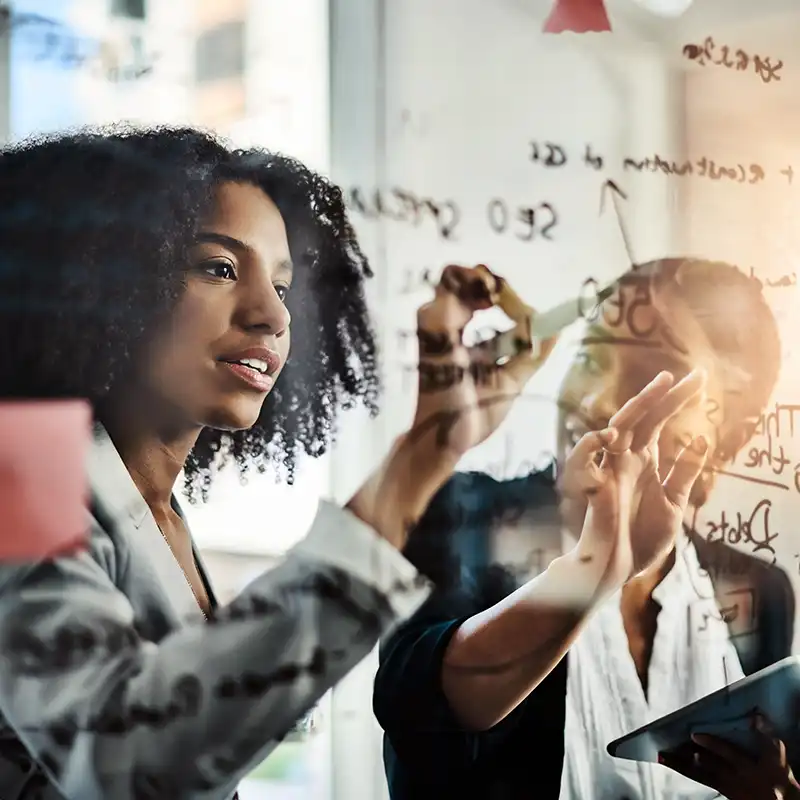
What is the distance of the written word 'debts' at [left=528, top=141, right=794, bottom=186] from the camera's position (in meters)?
0.70

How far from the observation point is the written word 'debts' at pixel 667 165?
→ 70cm

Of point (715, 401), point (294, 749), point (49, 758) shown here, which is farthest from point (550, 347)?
point (49, 758)

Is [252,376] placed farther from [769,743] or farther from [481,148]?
[769,743]

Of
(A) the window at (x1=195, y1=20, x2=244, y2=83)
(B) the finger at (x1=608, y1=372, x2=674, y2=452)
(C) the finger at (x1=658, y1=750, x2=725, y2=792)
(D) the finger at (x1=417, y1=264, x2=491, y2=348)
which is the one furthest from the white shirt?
(A) the window at (x1=195, y1=20, x2=244, y2=83)

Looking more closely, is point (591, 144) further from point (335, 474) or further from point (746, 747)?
point (746, 747)

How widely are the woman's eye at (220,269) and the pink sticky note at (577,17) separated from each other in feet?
1.12

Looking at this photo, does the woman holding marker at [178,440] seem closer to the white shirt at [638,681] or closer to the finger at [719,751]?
the white shirt at [638,681]

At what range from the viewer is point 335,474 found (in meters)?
0.65

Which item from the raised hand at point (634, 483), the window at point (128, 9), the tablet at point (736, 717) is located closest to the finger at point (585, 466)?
the raised hand at point (634, 483)

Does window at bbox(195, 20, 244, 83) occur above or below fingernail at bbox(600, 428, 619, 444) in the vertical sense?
above

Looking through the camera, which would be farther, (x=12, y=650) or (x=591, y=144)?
(x=591, y=144)

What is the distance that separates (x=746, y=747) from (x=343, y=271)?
0.54 meters

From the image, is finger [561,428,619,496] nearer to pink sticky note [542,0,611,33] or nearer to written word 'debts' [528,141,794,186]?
written word 'debts' [528,141,794,186]

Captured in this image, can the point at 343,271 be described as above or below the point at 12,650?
above
